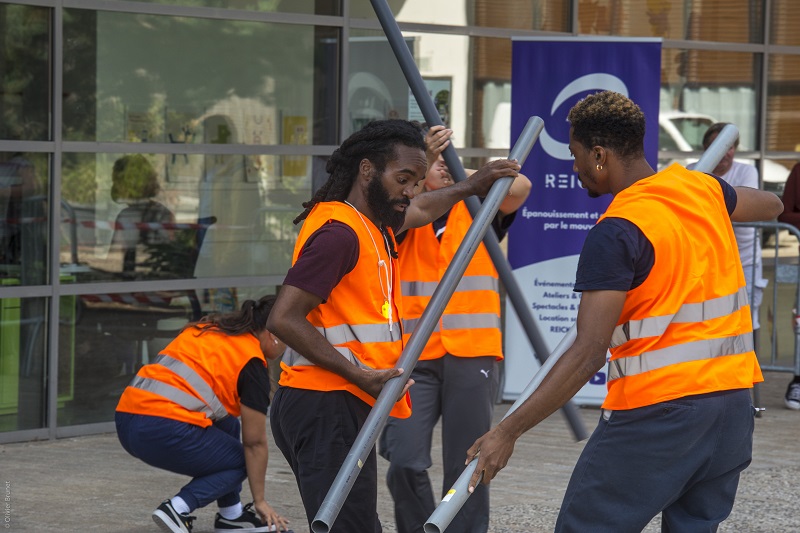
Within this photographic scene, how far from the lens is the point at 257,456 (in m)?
5.61

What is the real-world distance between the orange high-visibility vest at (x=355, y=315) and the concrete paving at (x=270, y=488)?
2.17m

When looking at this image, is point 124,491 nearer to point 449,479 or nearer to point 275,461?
point 275,461

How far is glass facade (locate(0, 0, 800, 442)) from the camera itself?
25.6 ft

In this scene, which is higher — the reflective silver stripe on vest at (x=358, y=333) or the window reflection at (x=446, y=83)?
the window reflection at (x=446, y=83)

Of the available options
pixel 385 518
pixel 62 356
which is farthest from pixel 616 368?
pixel 62 356

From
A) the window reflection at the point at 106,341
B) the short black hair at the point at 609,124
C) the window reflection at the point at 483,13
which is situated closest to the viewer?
the short black hair at the point at 609,124

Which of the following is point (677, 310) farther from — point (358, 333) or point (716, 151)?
point (716, 151)

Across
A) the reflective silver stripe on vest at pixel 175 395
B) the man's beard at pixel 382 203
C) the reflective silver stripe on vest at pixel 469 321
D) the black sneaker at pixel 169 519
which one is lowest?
the black sneaker at pixel 169 519

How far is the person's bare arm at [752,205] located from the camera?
3.99m

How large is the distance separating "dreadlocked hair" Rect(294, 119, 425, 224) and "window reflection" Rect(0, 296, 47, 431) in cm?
426

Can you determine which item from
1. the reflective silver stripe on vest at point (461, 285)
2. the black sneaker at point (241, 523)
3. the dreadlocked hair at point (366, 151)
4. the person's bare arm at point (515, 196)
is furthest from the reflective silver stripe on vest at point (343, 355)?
the black sneaker at point (241, 523)

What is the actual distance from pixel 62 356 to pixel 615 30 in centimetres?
532

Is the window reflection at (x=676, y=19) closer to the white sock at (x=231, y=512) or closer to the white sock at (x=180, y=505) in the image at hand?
the white sock at (x=231, y=512)

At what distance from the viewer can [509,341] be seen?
8.86 m
